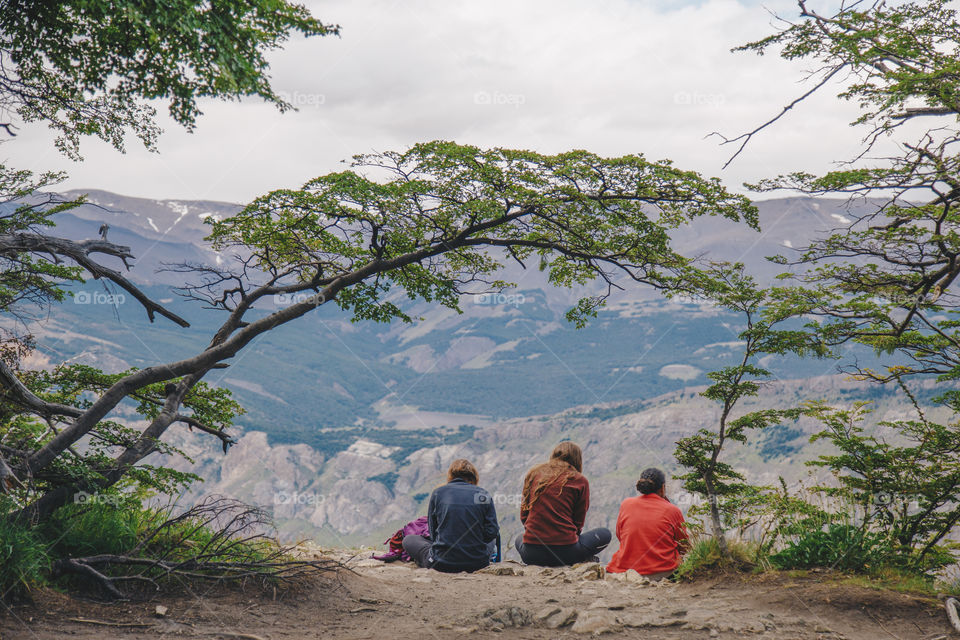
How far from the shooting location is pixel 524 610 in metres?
5.64

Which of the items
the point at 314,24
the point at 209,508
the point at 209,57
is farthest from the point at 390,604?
the point at 314,24

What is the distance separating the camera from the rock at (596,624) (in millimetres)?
5273

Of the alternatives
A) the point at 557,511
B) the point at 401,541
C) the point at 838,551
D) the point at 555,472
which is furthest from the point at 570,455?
the point at 838,551

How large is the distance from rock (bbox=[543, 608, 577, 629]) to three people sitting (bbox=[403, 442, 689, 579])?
250 cm

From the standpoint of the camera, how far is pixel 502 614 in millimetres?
5516

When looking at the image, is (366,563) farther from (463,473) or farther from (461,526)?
(463,473)

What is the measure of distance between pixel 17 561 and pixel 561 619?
431 cm

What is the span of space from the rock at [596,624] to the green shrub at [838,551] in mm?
2334

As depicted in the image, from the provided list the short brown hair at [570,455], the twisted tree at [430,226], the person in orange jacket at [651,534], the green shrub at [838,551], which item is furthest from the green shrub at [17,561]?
the green shrub at [838,551]

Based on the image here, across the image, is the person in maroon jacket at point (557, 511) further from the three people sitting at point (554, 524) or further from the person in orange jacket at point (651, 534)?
the person in orange jacket at point (651, 534)

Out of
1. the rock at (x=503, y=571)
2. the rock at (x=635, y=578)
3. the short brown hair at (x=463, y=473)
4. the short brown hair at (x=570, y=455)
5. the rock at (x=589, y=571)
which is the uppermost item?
the short brown hair at (x=570, y=455)

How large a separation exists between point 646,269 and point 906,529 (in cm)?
445

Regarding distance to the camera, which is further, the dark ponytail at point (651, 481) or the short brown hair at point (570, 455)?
the short brown hair at point (570, 455)

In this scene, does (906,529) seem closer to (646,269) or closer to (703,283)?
(703,283)
